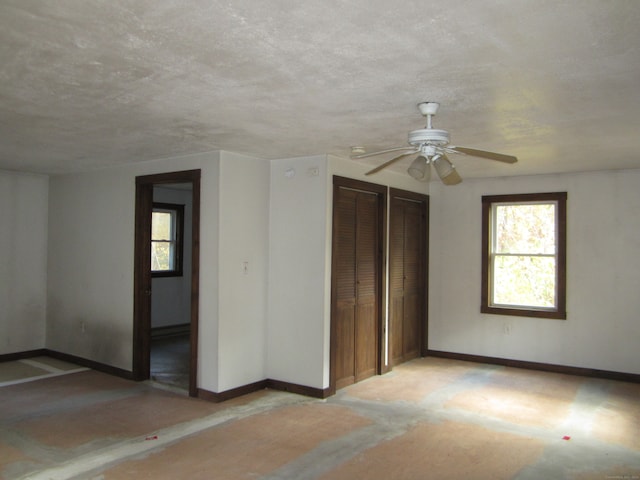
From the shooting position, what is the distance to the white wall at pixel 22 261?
6289 millimetres

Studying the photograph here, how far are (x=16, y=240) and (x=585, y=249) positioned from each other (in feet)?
22.6

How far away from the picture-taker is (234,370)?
4.84 meters

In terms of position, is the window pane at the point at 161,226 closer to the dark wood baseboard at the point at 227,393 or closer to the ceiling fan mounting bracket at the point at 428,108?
the dark wood baseboard at the point at 227,393

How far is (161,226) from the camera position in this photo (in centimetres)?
804

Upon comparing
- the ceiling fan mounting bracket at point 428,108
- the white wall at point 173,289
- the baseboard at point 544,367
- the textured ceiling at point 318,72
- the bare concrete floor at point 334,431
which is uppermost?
the textured ceiling at point 318,72

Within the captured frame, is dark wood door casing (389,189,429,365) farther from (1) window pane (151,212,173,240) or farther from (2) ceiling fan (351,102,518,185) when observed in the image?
(1) window pane (151,212,173,240)

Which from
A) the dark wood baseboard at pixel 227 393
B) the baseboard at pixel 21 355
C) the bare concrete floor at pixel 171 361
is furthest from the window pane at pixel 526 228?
the baseboard at pixel 21 355

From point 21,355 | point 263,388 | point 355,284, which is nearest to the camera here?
point 263,388

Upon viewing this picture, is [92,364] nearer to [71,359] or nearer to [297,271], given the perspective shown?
[71,359]

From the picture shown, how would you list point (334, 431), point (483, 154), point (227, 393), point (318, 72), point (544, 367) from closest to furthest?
point (318, 72) → point (483, 154) → point (334, 431) → point (227, 393) → point (544, 367)

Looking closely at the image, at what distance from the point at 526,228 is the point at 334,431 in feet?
12.1

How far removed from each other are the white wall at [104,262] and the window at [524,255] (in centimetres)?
350

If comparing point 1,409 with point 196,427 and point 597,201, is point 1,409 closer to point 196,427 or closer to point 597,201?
point 196,427

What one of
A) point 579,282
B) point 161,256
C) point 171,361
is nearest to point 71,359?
point 171,361
